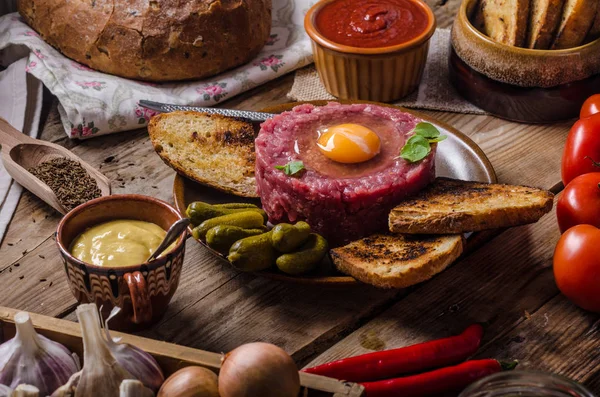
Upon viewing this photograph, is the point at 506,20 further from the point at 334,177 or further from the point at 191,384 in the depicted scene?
the point at 191,384

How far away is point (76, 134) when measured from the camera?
13.4 feet

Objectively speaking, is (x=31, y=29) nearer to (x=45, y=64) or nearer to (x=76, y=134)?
(x=45, y=64)

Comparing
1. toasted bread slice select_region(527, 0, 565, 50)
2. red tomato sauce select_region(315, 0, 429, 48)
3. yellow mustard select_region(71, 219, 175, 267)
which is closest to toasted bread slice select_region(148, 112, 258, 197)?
yellow mustard select_region(71, 219, 175, 267)

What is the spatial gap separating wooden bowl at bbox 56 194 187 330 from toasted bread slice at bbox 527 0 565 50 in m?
2.11

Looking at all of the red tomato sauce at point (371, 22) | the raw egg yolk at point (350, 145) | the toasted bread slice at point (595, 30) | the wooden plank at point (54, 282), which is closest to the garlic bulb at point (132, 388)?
the wooden plank at point (54, 282)

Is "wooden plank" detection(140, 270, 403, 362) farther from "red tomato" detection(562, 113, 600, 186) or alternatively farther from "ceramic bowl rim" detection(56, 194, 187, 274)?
"red tomato" detection(562, 113, 600, 186)

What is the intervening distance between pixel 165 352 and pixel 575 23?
2633mm

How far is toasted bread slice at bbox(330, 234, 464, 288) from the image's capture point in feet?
9.12

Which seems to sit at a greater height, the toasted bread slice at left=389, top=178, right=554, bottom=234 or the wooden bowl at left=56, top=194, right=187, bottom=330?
the wooden bowl at left=56, top=194, right=187, bottom=330

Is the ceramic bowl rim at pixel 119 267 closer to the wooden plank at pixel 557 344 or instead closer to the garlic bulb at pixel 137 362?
the garlic bulb at pixel 137 362

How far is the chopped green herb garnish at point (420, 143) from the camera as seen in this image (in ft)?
10.4

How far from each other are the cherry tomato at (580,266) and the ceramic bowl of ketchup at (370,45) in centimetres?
157

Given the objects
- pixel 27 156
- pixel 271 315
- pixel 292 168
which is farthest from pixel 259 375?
pixel 27 156

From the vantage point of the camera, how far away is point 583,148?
3439 mm
